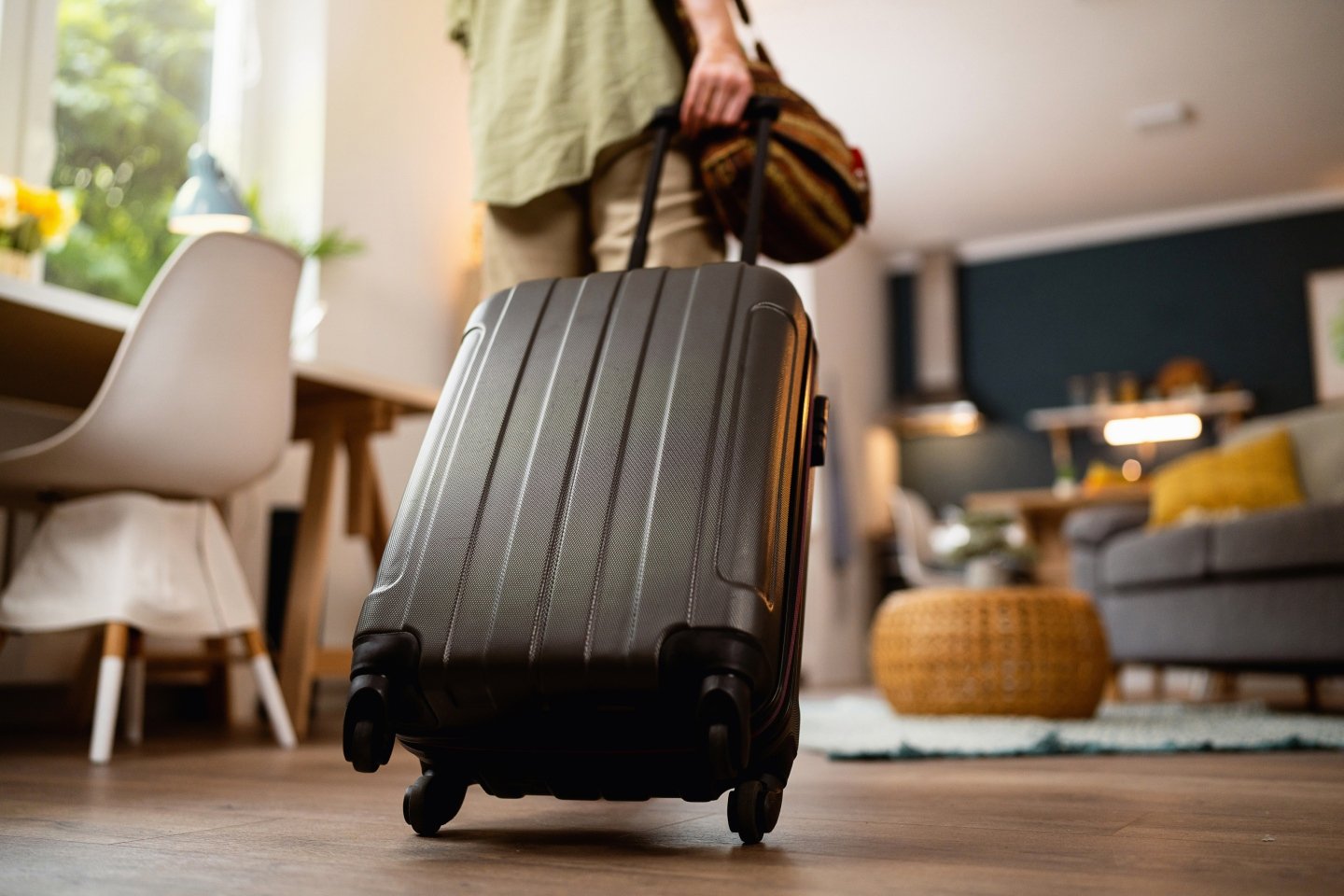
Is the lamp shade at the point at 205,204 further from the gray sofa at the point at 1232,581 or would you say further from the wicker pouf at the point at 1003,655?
the gray sofa at the point at 1232,581

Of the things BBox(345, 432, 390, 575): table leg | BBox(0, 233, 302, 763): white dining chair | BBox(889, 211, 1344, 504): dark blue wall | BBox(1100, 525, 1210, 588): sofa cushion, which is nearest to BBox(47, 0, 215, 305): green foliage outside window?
BBox(345, 432, 390, 575): table leg

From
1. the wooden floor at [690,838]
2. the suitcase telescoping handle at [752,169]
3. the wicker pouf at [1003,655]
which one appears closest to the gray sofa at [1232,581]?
the wicker pouf at [1003,655]

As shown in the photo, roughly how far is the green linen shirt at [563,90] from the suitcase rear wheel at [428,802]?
0.62 metres

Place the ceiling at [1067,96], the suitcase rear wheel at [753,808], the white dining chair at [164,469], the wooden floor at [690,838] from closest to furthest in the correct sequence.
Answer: the wooden floor at [690,838] < the suitcase rear wheel at [753,808] < the white dining chair at [164,469] < the ceiling at [1067,96]

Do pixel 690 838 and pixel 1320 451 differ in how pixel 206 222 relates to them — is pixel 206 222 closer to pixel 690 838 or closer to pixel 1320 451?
pixel 690 838

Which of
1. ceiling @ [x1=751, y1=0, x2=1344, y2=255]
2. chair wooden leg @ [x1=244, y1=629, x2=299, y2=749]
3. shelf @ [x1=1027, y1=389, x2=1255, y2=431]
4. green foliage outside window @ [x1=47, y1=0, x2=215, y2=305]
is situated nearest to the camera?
chair wooden leg @ [x1=244, y1=629, x2=299, y2=749]

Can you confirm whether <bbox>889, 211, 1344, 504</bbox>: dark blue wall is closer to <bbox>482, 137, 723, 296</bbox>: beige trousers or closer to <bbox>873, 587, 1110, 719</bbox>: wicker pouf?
<bbox>873, 587, 1110, 719</bbox>: wicker pouf

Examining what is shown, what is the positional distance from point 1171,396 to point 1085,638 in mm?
4406

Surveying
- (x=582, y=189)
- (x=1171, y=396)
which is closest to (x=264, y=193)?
(x=582, y=189)

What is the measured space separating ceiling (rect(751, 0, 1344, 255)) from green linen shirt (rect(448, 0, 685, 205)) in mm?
3459

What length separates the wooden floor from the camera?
0.72 m

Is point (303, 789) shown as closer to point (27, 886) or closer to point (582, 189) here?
point (27, 886)

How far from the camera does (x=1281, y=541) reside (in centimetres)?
276

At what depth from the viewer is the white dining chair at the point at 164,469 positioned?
175 centimetres
